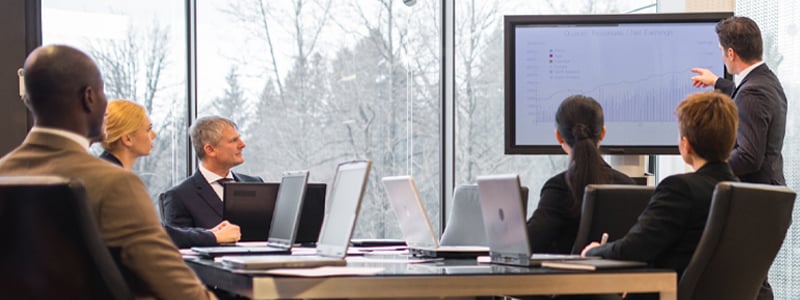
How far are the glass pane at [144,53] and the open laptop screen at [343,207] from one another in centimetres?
348

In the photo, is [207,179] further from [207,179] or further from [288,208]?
[288,208]

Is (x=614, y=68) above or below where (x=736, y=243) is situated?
above

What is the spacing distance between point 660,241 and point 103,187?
1.53 m

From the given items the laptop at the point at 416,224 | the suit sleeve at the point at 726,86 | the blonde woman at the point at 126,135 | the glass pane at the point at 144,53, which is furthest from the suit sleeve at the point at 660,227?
the glass pane at the point at 144,53

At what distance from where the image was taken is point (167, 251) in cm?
251

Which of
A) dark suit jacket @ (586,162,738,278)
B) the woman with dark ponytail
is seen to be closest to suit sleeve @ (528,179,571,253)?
the woman with dark ponytail

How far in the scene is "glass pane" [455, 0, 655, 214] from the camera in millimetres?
7113

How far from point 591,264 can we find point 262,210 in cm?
188

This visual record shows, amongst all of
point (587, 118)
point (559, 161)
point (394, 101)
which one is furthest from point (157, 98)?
point (587, 118)

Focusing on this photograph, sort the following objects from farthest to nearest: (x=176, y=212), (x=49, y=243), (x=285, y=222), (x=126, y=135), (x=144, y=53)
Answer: (x=144, y=53)
(x=176, y=212)
(x=126, y=135)
(x=285, y=222)
(x=49, y=243)

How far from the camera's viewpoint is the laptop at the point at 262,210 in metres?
4.34

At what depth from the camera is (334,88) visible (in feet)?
23.2

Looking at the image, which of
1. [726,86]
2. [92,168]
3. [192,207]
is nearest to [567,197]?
A: [726,86]

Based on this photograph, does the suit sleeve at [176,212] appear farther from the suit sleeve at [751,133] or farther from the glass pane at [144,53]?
the suit sleeve at [751,133]
